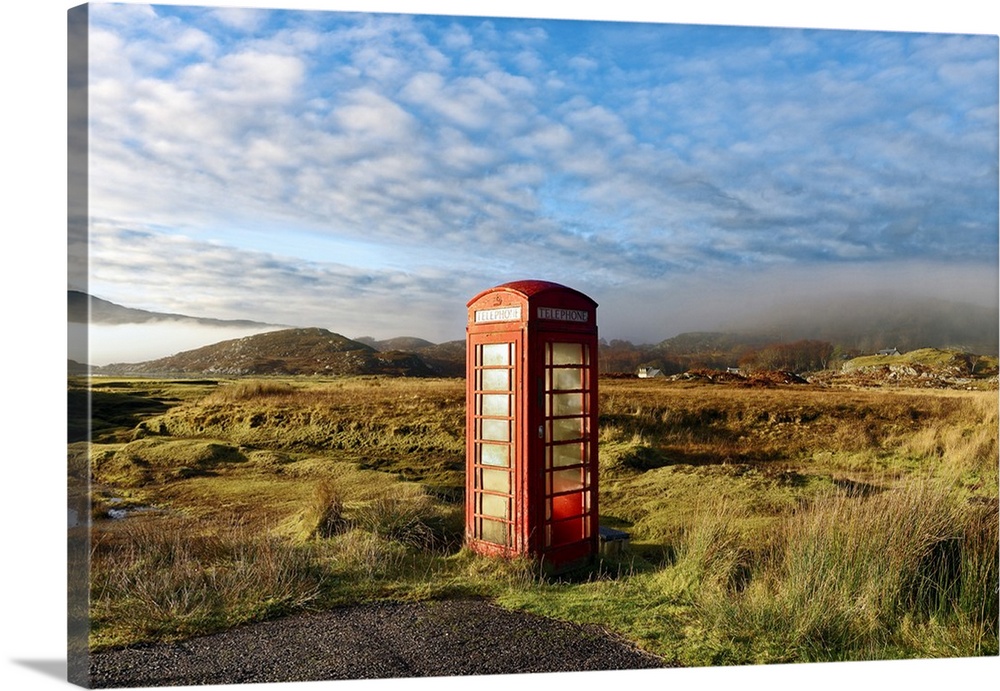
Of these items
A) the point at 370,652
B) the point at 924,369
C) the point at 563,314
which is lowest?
the point at 370,652

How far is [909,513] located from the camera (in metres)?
5.43

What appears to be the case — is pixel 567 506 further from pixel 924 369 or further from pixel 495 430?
pixel 924 369

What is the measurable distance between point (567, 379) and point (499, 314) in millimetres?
779

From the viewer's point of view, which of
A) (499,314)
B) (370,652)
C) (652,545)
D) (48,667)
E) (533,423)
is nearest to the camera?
(370,652)

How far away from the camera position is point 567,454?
6.16m

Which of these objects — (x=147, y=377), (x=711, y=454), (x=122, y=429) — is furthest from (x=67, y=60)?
(x=711, y=454)

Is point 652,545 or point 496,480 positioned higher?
point 496,480

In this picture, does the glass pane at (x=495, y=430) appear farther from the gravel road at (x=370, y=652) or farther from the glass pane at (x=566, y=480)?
the gravel road at (x=370, y=652)

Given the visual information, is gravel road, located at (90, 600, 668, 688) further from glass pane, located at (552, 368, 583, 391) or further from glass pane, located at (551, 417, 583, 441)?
glass pane, located at (552, 368, 583, 391)

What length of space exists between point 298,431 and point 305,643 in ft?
27.3

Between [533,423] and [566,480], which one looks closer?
[533,423]

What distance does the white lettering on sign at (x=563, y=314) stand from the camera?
588 cm

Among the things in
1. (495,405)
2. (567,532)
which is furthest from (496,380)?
(567,532)

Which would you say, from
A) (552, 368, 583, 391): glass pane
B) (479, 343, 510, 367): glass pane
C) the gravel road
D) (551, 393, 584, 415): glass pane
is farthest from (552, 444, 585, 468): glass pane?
the gravel road
